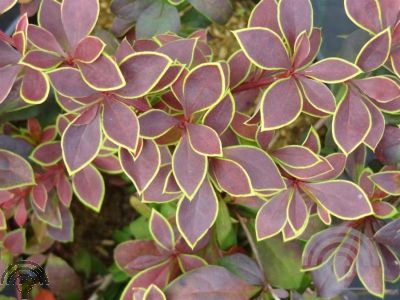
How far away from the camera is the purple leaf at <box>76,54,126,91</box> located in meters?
0.72

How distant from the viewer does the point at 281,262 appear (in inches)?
41.3

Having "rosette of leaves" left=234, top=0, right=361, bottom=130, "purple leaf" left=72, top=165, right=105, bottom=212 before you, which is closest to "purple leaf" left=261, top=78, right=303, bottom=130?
"rosette of leaves" left=234, top=0, right=361, bottom=130

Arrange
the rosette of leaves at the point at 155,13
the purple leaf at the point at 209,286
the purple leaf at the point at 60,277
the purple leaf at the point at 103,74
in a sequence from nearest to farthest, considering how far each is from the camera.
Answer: the purple leaf at the point at 103,74, the purple leaf at the point at 209,286, the rosette of leaves at the point at 155,13, the purple leaf at the point at 60,277

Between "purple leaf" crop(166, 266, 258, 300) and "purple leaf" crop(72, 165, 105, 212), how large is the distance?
0.23 m

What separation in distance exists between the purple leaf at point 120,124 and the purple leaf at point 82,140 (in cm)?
2

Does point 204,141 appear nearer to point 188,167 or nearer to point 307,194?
point 188,167

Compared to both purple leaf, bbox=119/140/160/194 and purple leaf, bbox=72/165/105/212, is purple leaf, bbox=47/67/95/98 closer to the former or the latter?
purple leaf, bbox=119/140/160/194

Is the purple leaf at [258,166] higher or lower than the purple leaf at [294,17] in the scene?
lower

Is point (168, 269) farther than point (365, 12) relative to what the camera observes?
Yes

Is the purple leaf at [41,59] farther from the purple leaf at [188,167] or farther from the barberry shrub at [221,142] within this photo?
the purple leaf at [188,167]

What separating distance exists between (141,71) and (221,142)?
8.1 inches

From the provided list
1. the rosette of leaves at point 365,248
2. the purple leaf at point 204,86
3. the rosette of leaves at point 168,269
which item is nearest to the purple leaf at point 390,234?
the rosette of leaves at point 365,248

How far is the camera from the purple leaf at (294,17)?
0.82 meters

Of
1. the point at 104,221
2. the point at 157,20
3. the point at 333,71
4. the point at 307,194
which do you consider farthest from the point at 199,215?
the point at 104,221
